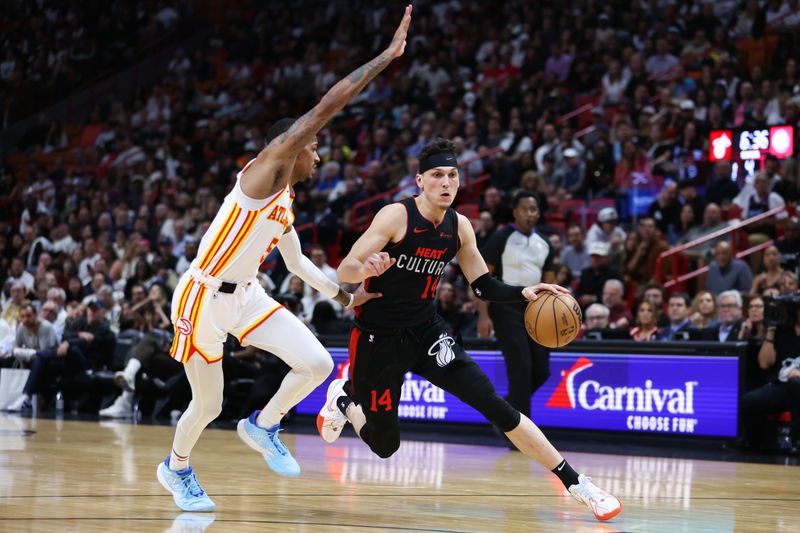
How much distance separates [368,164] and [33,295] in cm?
604

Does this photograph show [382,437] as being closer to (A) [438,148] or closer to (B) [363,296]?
(B) [363,296]

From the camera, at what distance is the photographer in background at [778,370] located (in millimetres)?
10977

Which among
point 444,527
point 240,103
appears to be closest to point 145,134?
point 240,103

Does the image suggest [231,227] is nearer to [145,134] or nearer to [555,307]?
[555,307]

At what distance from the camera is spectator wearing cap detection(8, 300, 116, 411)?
1591 cm

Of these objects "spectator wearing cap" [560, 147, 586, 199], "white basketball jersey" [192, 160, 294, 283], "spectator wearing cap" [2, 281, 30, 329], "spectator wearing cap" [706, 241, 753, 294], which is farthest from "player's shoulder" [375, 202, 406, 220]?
"spectator wearing cap" [2, 281, 30, 329]

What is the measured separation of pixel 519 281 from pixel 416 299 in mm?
4171

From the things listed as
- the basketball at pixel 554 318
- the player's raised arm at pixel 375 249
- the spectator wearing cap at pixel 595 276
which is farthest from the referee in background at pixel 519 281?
the player's raised arm at pixel 375 249

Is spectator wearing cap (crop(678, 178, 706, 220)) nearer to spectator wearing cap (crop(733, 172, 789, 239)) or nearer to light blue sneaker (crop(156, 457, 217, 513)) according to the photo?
spectator wearing cap (crop(733, 172, 789, 239))

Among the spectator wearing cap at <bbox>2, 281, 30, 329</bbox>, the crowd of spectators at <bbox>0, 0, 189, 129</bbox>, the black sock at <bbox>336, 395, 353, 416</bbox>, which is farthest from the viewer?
the crowd of spectators at <bbox>0, 0, 189, 129</bbox>

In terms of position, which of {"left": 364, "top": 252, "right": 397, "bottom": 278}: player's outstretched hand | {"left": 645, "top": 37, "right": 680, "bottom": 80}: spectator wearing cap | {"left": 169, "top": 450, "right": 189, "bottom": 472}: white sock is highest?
{"left": 645, "top": 37, "right": 680, "bottom": 80}: spectator wearing cap

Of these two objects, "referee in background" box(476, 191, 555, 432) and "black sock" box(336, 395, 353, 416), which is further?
"referee in background" box(476, 191, 555, 432)

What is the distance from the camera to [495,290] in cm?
682

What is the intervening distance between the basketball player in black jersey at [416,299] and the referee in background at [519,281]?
3.73 metres
